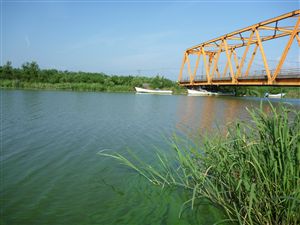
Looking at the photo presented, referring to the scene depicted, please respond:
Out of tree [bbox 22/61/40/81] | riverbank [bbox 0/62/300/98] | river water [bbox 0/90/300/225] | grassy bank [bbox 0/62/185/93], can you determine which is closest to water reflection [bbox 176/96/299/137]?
river water [bbox 0/90/300/225]

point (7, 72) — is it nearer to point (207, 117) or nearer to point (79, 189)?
point (207, 117)

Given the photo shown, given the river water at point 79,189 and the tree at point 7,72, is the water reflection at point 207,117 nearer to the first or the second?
the river water at point 79,189

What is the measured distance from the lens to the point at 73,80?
51156mm

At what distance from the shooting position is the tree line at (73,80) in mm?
44562

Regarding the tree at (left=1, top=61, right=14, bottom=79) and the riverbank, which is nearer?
the riverbank

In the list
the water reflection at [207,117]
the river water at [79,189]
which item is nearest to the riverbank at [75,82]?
the water reflection at [207,117]

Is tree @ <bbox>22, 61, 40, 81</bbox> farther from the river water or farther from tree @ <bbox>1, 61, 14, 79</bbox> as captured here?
the river water

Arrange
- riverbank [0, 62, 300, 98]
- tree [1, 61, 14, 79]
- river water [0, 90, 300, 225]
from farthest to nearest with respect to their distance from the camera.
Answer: tree [1, 61, 14, 79] < riverbank [0, 62, 300, 98] < river water [0, 90, 300, 225]

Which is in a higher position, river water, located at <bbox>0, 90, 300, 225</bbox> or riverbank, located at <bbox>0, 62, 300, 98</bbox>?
riverbank, located at <bbox>0, 62, 300, 98</bbox>

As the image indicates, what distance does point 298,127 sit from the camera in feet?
8.86

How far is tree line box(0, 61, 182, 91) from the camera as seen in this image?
4456cm

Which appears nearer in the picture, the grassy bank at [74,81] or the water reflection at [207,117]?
the water reflection at [207,117]

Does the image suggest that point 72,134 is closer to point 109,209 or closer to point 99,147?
point 99,147

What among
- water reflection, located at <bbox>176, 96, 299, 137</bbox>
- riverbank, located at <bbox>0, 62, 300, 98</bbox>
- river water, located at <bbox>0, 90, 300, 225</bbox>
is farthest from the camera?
riverbank, located at <bbox>0, 62, 300, 98</bbox>
